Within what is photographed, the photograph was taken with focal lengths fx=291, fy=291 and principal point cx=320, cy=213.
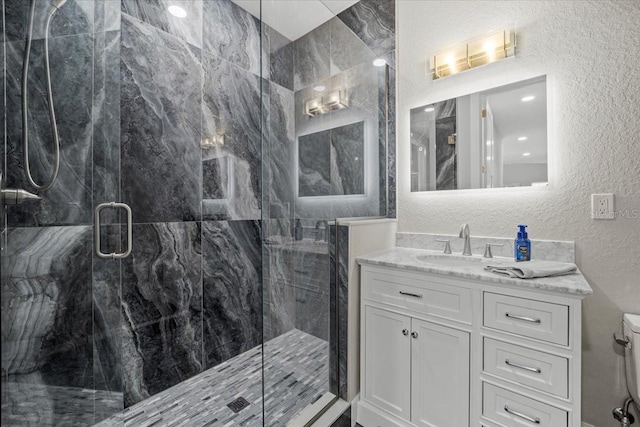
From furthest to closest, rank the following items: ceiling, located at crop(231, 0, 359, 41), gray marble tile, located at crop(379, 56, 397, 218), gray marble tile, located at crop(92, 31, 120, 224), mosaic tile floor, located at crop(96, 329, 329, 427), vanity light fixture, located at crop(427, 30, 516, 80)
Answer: gray marble tile, located at crop(379, 56, 397, 218)
vanity light fixture, located at crop(427, 30, 516, 80)
mosaic tile floor, located at crop(96, 329, 329, 427)
ceiling, located at crop(231, 0, 359, 41)
gray marble tile, located at crop(92, 31, 120, 224)

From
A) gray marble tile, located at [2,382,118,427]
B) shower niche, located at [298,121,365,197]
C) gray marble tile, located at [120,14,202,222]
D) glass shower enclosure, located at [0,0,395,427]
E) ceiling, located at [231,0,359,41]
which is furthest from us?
gray marble tile, located at [120,14,202,222]

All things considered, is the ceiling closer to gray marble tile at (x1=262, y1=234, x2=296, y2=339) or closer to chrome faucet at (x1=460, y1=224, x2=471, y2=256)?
gray marble tile at (x1=262, y1=234, x2=296, y2=339)

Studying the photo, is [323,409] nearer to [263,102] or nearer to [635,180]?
[263,102]

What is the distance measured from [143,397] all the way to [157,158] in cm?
138

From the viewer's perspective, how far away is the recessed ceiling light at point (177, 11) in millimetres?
1797

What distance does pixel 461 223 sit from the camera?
191cm

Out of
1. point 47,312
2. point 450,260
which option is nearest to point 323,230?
point 450,260

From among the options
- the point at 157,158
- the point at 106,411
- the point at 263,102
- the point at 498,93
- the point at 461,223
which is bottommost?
the point at 106,411

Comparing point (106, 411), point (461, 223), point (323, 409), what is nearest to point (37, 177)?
point (106, 411)

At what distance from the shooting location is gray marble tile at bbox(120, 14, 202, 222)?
1614 mm

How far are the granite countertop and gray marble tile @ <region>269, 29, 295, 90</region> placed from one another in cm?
102

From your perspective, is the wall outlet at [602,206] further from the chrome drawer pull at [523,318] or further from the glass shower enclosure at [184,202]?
the glass shower enclosure at [184,202]

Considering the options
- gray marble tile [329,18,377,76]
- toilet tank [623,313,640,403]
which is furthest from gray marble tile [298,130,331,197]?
toilet tank [623,313,640,403]

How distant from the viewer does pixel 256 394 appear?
1748 mm
